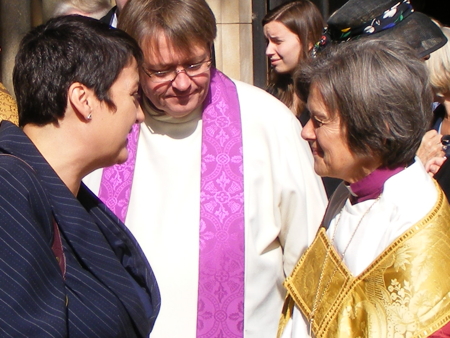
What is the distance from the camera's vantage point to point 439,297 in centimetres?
190

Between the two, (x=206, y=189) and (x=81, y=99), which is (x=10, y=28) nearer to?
(x=206, y=189)

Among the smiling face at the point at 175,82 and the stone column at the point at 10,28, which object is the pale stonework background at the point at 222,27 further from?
the smiling face at the point at 175,82

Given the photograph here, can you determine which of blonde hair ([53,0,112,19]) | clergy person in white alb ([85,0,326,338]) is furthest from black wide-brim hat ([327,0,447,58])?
blonde hair ([53,0,112,19])

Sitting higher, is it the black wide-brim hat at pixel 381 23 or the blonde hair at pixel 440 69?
the black wide-brim hat at pixel 381 23

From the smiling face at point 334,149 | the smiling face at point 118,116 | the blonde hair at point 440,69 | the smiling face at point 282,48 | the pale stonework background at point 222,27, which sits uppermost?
the smiling face at point 118,116

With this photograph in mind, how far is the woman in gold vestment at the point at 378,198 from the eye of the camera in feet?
6.32

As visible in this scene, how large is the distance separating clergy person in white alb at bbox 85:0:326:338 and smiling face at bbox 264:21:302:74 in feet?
4.66

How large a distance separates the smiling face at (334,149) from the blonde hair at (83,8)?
7.66 ft

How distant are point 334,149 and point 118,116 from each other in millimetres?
593

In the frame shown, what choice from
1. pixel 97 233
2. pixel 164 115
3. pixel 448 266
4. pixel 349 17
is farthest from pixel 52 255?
pixel 349 17

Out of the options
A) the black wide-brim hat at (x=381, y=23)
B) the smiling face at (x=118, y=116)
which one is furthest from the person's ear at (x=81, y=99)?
the black wide-brim hat at (x=381, y=23)

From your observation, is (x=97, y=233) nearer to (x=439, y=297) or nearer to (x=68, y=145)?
(x=68, y=145)

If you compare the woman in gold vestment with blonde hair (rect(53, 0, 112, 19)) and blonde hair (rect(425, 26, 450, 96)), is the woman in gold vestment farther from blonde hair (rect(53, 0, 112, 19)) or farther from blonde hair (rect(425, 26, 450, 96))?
blonde hair (rect(53, 0, 112, 19))

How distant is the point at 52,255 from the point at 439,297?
924 mm
